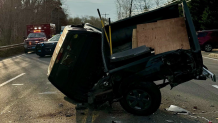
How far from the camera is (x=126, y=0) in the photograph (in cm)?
4503

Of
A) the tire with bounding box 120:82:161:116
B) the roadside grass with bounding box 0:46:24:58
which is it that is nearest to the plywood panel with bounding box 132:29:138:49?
the tire with bounding box 120:82:161:116

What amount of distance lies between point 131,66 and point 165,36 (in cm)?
114

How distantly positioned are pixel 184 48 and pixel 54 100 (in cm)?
337

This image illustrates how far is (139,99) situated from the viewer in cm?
513

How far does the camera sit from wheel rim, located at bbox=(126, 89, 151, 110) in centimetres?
511

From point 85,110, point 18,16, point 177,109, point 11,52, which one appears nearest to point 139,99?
point 177,109

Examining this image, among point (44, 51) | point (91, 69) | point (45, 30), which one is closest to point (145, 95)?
point (91, 69)

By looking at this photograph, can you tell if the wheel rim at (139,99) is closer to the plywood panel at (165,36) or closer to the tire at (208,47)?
the plywood panel at (165,36)

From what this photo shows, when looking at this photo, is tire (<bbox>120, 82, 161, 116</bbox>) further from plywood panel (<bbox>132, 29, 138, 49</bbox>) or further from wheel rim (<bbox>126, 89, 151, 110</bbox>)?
plywood panel (<bbox>132, 29, 138, 49</bbox>)

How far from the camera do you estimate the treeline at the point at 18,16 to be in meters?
33.1

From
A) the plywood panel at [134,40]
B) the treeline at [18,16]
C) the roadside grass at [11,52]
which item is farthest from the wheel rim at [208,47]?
the treeline at [18,16]

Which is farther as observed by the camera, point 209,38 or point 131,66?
point 209,38

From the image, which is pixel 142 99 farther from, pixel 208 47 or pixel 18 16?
pixel 18 16

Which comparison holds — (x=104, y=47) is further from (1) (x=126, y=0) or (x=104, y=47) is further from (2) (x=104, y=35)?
(1) (x=126, y=0)
